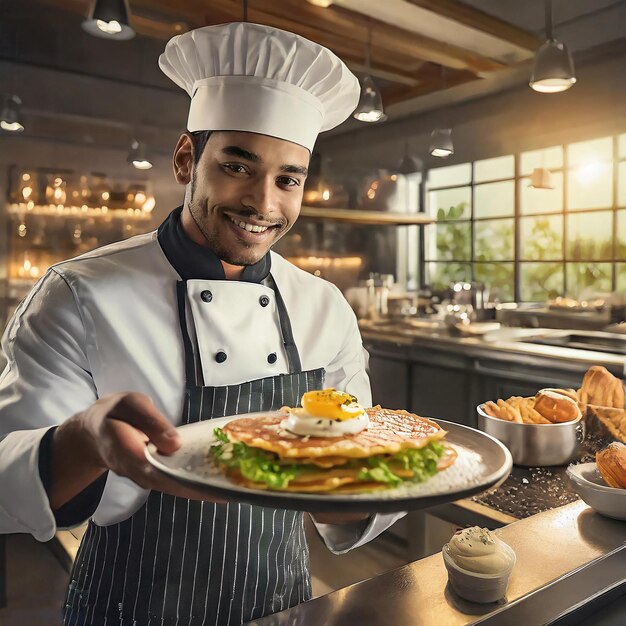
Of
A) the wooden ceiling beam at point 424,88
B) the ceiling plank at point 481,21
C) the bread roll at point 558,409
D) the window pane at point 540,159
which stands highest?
the ceiling plank at point 481,21

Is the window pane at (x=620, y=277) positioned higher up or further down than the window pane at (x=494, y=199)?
further down

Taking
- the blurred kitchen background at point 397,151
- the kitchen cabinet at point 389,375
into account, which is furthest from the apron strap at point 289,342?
the kitchen cabinet at point 389,375

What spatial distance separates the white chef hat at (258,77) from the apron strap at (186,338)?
0.32m

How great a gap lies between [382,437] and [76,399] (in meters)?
0.54

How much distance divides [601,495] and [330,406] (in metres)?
0.62

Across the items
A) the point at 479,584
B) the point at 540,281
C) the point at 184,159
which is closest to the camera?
Answer: the point at 479,584

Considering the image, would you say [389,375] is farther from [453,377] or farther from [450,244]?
[450,244]

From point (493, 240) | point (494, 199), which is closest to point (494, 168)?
point (494, 199)

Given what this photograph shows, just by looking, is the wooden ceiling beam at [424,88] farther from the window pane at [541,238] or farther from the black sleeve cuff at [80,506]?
the black sleeve cuff at [80,506]

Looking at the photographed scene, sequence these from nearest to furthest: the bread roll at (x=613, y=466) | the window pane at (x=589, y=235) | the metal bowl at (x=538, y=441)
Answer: the bread roll at (x=613, y=466), the metal bowl at (x=538, y=441), the window pane at (x=589, y=235)

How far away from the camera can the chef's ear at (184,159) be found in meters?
1.21

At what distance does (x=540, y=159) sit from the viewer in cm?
182

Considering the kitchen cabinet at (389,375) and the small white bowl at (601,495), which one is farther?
the kitchen cabinet at (389,375)

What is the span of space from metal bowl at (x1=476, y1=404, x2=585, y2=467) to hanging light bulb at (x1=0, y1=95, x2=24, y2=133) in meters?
1.37
